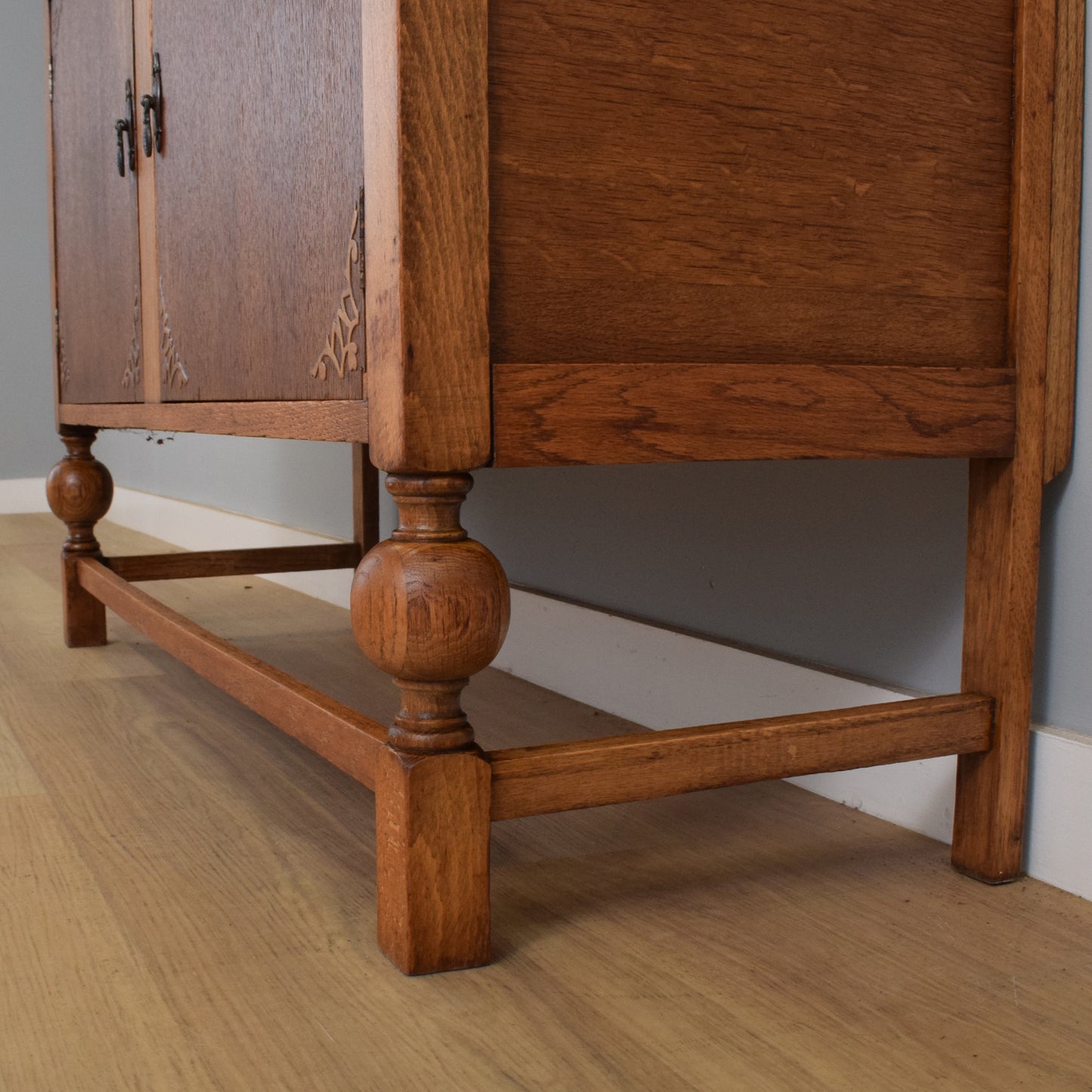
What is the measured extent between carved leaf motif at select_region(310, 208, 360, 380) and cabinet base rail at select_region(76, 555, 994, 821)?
240mm

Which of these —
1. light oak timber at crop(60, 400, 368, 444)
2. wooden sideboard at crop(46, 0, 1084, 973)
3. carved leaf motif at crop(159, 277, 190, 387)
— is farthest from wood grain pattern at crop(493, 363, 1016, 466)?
carved leaf motif at crop(159, 277, 190, 387)

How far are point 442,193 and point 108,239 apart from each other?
2.90ft

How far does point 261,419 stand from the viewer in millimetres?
932

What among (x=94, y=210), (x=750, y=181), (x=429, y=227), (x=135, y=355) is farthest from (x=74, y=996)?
(x=94, y=210)

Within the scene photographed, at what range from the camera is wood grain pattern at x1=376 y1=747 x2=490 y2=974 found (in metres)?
0.74

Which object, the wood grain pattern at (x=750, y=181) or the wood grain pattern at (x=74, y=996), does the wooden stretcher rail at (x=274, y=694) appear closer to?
the wood grain pattern at (x=74, y=996)

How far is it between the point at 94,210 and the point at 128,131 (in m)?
0.24

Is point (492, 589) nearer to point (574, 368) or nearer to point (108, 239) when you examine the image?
point (574, 368)

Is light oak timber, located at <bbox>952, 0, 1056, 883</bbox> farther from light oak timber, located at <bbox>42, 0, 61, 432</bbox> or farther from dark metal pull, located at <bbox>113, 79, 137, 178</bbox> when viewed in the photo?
light oak timber, located at <bbox>42, 0, 61, 432</bbox>

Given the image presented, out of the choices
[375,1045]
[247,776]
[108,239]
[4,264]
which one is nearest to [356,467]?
[108,239]

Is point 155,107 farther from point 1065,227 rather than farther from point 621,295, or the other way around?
point 1065,227

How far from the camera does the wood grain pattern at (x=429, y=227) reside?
69 centimetres

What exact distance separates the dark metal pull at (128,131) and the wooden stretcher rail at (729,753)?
2.76 ft

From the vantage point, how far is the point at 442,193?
702mm
